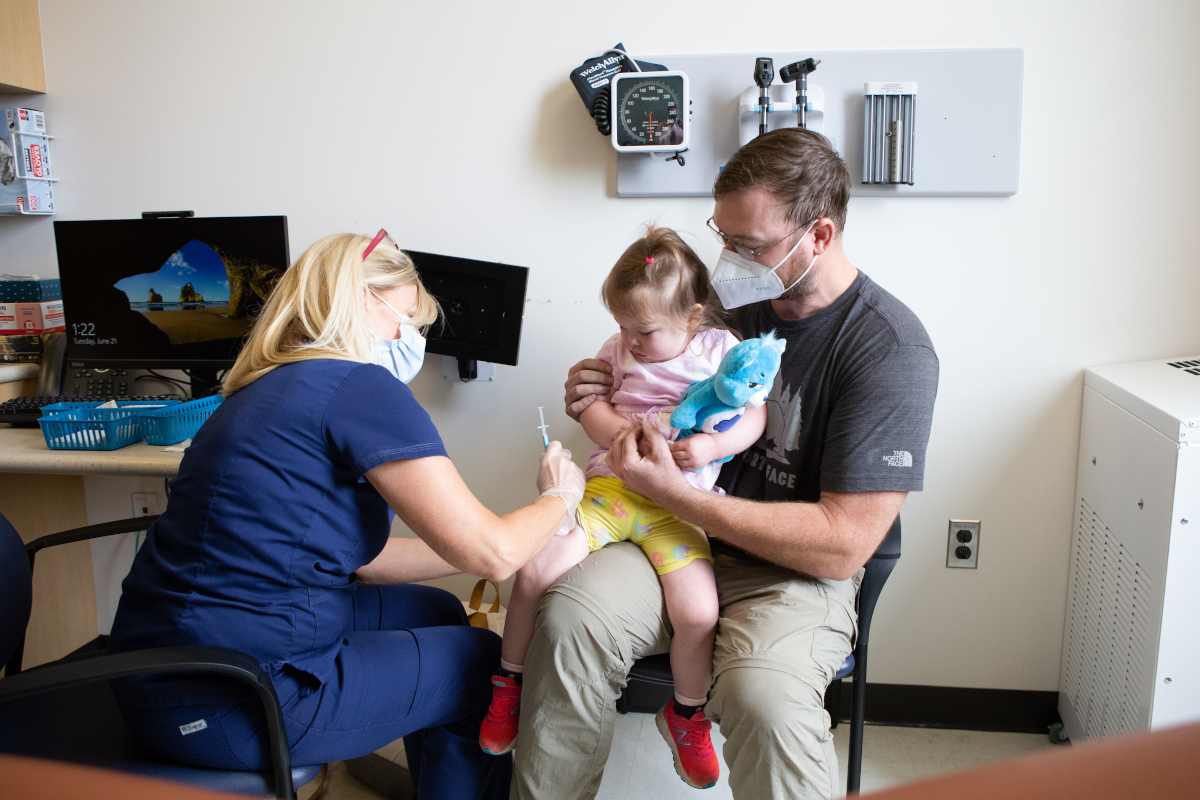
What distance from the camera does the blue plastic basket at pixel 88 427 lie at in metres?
1.84

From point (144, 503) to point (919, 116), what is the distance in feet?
8.14

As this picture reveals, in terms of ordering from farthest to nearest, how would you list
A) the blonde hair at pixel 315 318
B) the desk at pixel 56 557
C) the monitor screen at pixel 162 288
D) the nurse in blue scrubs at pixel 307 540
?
the desk at pixel 56 557
the monitor screen at pixel 162 288
the blonde hair at pixel 315 318
the nurse in blue scrubs at pixel 307 540

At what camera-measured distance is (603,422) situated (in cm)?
159

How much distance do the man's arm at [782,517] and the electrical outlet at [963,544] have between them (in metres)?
0.73

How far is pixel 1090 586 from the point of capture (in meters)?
1.85

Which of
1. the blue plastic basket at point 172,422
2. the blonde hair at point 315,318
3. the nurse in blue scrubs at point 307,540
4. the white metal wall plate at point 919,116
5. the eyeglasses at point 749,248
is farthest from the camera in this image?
the blue plastic basket at point 172,422

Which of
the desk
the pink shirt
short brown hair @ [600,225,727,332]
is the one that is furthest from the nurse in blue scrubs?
the desk

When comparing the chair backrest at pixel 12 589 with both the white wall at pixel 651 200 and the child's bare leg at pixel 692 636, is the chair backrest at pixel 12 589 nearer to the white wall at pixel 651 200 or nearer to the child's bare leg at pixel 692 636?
the white wall at pixel 651 200

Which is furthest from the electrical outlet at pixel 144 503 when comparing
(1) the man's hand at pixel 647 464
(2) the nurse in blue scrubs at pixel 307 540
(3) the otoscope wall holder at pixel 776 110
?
(3) the otoscope wall holder at pixel 776 110

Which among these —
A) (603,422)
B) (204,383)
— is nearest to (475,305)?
(603,422)

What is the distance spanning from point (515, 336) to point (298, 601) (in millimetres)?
900

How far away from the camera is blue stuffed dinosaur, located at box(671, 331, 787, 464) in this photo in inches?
51.4

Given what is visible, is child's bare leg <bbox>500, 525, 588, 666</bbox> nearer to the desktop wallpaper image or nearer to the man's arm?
the man's arm

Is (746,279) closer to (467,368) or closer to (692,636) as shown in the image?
(692,636)
